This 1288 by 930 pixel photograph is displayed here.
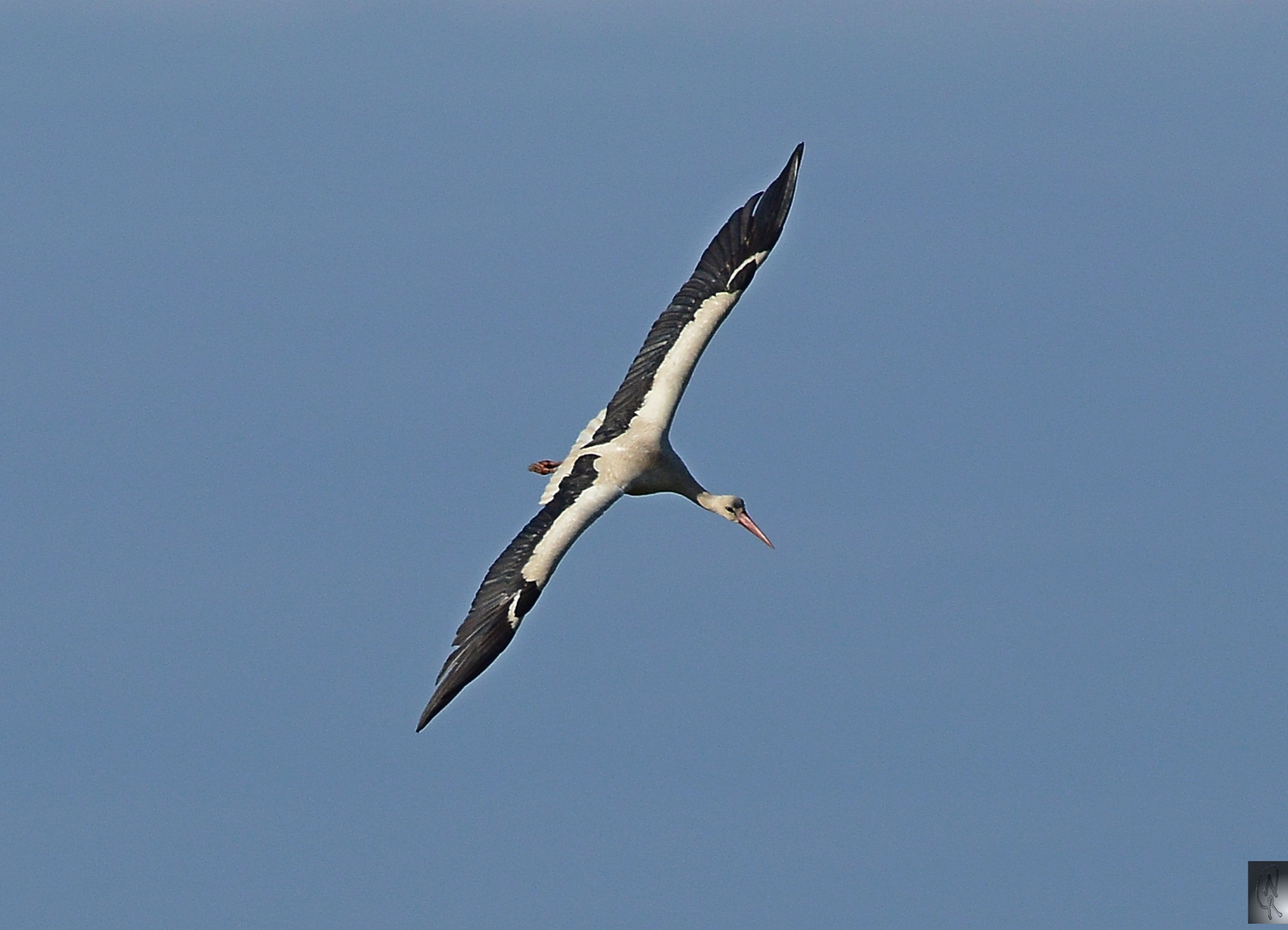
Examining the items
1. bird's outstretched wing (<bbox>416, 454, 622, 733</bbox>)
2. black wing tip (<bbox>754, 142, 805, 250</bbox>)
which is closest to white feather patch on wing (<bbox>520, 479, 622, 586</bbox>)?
bird's outstretched wing (<bbox>416, 454, 622, 733</bbox>)

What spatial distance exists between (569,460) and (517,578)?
303cm

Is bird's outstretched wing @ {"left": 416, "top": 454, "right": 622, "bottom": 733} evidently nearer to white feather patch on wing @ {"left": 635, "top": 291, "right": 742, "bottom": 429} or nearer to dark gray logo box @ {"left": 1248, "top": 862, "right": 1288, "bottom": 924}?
white feather patch on wing @ {"left": 635, "top": 291, "right": 742, "bottom": 429}

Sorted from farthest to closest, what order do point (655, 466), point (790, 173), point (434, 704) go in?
point (790, 173), point (655, 466), point (434, 704)

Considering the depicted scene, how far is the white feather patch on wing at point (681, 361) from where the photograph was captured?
93.9 ft

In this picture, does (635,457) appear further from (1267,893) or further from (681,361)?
(1267,893)

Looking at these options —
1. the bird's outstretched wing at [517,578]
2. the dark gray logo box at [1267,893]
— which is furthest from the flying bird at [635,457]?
the dark gray logo box at [1267,893]

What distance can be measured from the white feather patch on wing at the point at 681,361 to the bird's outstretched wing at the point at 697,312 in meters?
0.01

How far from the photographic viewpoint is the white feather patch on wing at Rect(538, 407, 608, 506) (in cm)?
2744

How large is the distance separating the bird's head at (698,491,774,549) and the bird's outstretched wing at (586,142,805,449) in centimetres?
122

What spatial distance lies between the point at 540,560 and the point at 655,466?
282 cm

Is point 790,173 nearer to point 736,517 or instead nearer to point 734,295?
point 734,295

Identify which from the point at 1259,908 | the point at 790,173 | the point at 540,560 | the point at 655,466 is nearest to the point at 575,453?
the point at 655,466

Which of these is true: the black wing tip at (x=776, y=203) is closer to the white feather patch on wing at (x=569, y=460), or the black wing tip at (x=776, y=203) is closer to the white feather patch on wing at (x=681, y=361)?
the white feather patch on wing at (x=681, y=361)

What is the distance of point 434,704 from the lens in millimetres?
24531
